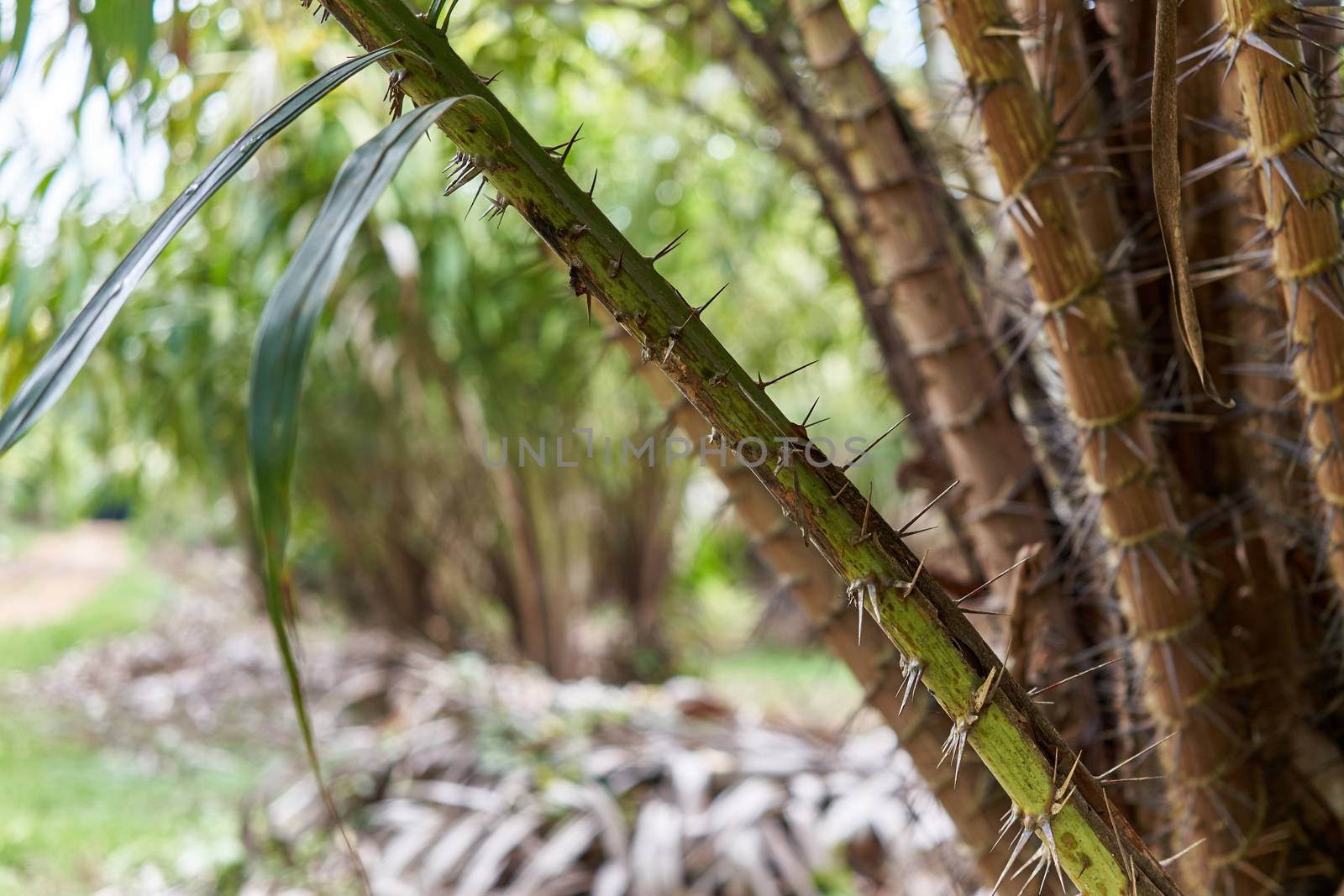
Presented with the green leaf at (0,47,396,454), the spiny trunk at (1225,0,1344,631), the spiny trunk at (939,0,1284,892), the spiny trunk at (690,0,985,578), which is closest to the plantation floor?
the spiny trunk at (690,0,985,578)

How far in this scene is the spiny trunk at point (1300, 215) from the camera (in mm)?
314

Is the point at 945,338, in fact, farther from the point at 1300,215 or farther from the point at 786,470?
the point at 786,470

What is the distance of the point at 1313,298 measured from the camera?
0.36m

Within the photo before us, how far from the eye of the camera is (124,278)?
0.20 m

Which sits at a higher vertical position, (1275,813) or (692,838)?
(692,838)

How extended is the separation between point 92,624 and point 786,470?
10.9ft

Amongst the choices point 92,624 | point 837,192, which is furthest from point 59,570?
point 837,192

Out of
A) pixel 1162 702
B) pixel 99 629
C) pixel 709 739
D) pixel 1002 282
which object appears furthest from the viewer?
pixel 99 629

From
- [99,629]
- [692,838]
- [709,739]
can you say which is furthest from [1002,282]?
[99,629]

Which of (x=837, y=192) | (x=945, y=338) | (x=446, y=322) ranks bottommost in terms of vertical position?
(x=945, y=338)

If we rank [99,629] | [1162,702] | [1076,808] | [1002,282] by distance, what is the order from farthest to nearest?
[99,629], [1002,282], [1162,702], [1076,808]

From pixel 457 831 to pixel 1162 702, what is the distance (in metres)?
0.98

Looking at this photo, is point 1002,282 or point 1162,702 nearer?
point 1162,702

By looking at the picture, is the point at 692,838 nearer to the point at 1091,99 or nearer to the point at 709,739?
the point at 709,739
